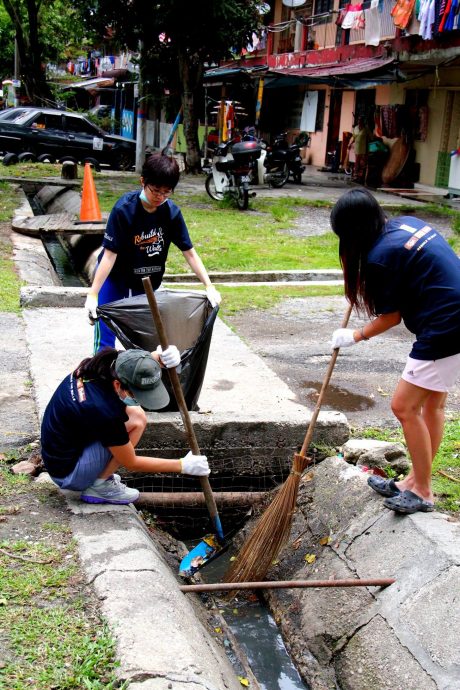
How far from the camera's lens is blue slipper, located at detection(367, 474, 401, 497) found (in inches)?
157

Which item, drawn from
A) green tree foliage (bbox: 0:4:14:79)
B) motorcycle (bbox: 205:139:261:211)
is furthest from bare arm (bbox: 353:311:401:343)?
green tree foliage (bbox: 0:4:14:79)

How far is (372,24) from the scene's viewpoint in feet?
63.0

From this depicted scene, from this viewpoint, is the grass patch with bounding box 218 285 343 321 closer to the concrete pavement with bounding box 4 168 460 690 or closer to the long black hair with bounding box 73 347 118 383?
the concrete pavement with bounding box 4 168 460 690

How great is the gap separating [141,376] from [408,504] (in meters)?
1.38

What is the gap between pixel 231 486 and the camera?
4867mm

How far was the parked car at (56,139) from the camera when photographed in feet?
67.5

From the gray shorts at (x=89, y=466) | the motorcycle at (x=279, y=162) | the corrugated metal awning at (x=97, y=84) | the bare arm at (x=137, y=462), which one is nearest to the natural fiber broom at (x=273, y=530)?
the bare arm at (x=137, y=462)

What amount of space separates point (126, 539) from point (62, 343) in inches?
117

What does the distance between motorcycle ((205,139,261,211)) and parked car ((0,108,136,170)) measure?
6.71 meters

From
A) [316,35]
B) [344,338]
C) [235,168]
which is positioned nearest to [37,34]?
[316,35]

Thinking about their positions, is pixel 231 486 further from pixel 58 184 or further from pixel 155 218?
pixel 58 184

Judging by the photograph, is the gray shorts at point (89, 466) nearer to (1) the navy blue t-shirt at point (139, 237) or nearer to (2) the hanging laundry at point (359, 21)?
(1) the navy blue t-shirt at point (139, 237)

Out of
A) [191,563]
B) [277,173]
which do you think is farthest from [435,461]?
[277,173]

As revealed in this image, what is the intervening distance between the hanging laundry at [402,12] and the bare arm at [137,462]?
1530 cm
